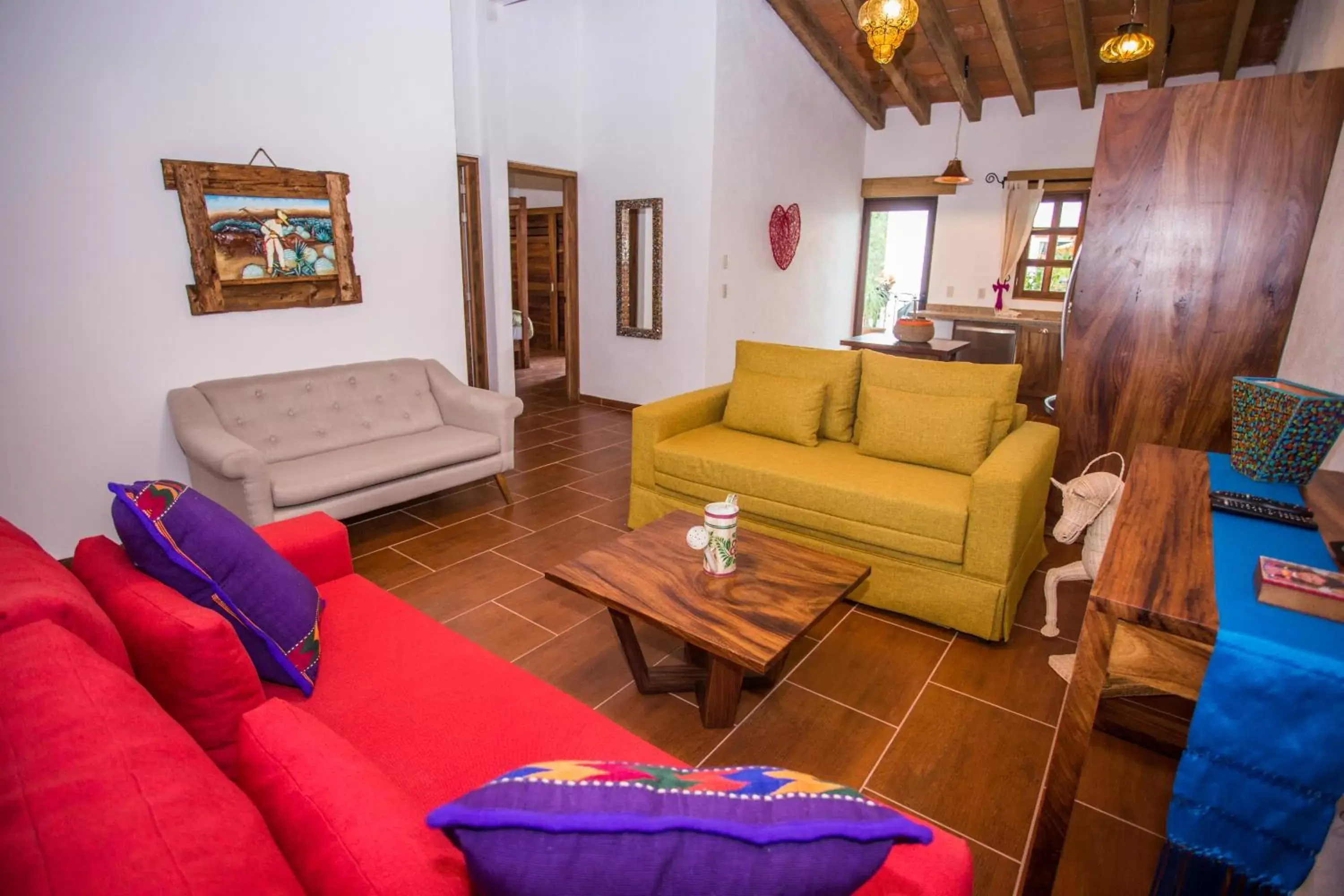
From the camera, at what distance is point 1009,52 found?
580 centimetres

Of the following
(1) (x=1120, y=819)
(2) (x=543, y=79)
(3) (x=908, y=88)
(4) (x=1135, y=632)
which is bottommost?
(1) (x=1120, y=819)

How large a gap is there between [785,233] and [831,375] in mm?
3492

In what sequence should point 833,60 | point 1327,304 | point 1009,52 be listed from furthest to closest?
point 833,60
point 1009,52
point 1327,304

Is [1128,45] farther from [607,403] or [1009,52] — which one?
[607,403]

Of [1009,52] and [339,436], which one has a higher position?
[1009,52]

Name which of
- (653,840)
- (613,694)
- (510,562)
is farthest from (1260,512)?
(510,562)

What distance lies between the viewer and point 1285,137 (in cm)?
278

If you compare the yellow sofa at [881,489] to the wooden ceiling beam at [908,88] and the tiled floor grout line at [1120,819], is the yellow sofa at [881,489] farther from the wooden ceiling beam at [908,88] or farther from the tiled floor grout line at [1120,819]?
the wooden ceiling beam at [908,88]

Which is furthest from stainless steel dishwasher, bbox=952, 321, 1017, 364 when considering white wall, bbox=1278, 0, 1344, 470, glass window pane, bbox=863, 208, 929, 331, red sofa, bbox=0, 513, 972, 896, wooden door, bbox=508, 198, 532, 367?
red sofa, bbox=0, 513, 972, 896

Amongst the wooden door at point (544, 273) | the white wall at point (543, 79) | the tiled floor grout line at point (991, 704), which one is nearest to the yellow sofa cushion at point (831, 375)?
the tiled floor grout line at point (991, 704)

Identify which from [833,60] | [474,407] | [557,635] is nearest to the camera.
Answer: [557,635]

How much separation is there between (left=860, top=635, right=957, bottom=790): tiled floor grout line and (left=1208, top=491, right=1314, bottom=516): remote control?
1055 millimetres

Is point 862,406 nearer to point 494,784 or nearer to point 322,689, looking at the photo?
point 322,689

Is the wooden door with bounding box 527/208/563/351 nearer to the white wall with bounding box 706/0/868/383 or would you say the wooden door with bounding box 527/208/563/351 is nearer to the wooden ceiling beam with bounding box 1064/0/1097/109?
the white wall with bounding box 706/0/868/383
